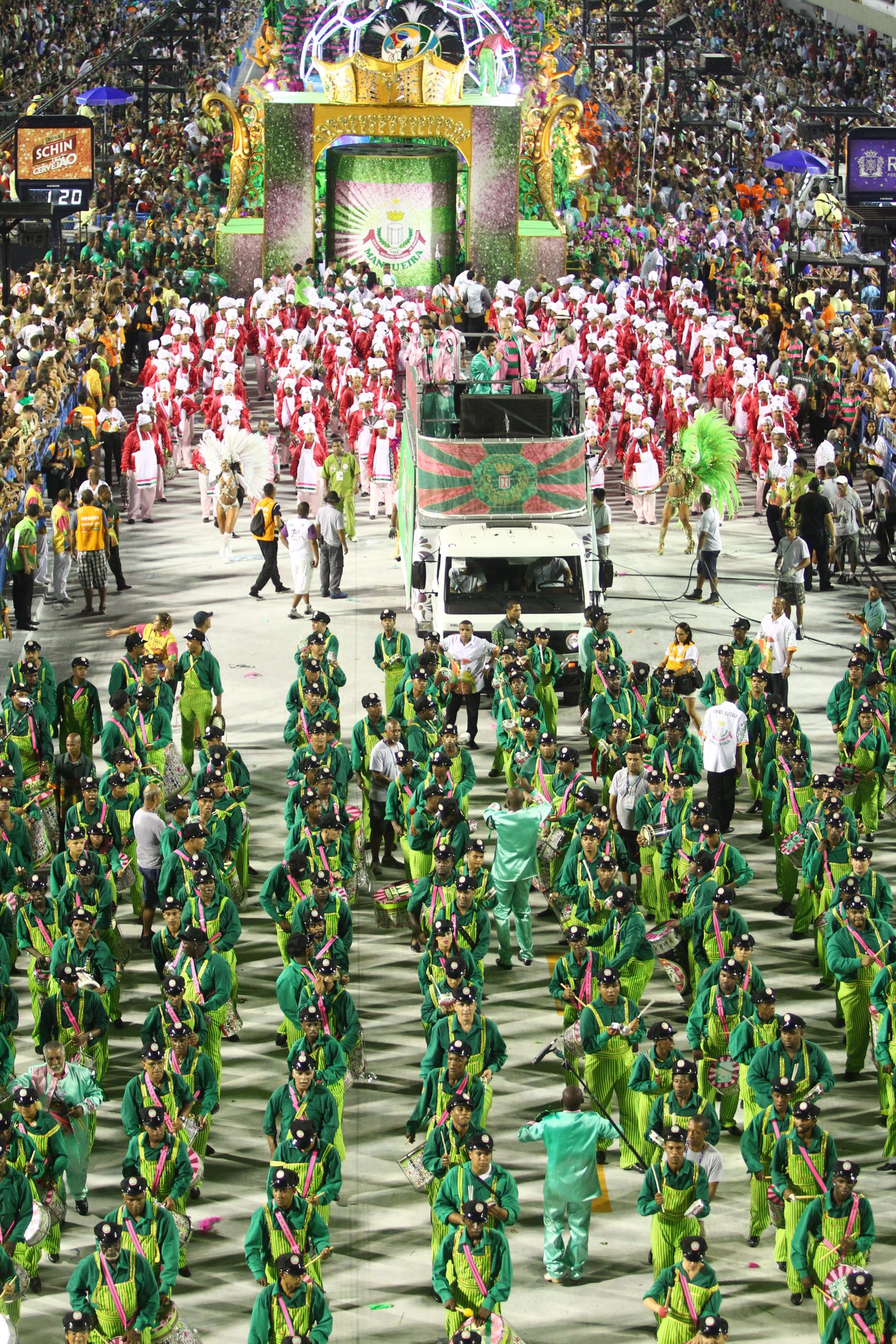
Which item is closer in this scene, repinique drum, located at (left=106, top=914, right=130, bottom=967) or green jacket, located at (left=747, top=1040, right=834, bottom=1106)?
green jacket, located at (left=747, top=1040, right=834, bottom=1106)

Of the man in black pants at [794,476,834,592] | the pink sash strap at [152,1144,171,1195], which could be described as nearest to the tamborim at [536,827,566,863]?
the pink sash strap at [152,1144,171,1195]

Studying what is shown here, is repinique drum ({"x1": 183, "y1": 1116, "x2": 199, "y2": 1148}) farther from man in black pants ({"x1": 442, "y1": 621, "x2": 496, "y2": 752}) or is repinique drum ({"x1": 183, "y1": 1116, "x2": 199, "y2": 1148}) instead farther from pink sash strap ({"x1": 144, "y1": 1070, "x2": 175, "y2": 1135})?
man in black pants ({"x1": 442, "y1": 621, "x2": 496, "y2": 752})

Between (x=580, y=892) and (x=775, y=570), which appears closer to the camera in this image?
(x=580, y=892)

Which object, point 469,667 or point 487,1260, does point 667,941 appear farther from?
point 469,667

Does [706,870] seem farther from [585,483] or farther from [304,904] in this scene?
[585,483]

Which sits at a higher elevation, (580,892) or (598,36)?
(598,36)

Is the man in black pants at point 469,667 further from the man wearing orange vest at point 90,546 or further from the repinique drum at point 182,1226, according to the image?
the repinique drum at point 182,1226

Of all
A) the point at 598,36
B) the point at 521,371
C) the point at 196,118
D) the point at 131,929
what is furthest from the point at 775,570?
the point at 598,36

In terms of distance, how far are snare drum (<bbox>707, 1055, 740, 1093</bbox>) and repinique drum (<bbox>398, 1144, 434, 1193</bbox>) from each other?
5.72ft

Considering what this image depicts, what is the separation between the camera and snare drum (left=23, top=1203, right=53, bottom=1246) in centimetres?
1147

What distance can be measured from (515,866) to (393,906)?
1.34 meters

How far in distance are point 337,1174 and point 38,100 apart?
38834mm

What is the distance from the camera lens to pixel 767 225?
41.0 m

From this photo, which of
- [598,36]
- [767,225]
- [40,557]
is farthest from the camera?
[598,36]
